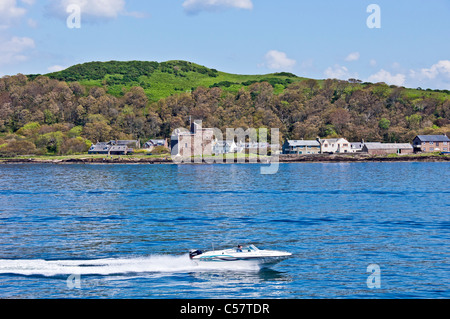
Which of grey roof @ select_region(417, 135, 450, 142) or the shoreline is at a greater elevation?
grey roof @ select_region(417, 135, 450, 142)

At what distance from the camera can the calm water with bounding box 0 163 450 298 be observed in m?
28.0

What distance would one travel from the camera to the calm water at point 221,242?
91.8 ft

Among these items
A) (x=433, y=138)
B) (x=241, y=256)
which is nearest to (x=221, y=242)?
(x=241, y=256)

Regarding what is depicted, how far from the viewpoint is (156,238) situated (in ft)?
132

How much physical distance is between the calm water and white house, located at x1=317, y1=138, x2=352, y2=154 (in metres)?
127

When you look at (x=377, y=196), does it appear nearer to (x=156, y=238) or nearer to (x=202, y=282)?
(x=156, y=238)

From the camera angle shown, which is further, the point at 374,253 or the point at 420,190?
the point at 420,190

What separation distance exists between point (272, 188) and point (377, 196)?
1879 centimetres

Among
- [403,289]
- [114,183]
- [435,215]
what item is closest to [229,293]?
[403,289]

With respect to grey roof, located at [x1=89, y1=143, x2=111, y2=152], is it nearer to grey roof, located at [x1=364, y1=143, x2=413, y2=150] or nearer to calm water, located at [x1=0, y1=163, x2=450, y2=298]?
grey roof, located at [x1=364, y1=143, x2=413, y2=150]

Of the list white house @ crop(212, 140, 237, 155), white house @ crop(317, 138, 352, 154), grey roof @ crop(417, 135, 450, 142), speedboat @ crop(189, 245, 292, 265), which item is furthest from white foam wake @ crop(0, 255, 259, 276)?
grey roof @ crop(417, 135, 450, 142)

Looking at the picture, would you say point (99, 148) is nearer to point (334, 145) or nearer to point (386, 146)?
point (334, 145)
